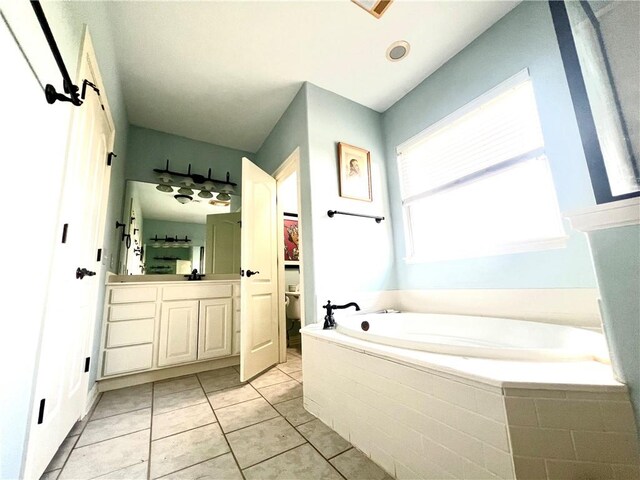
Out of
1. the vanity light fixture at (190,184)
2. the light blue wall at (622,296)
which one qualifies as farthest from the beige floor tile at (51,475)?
the vanity light fixture at (190,184)

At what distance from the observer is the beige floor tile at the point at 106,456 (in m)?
1.06

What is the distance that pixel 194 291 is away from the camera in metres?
2.39

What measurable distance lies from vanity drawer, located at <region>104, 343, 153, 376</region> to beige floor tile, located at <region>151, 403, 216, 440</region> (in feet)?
2.39

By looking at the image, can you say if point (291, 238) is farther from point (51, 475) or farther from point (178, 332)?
point (51, 475)

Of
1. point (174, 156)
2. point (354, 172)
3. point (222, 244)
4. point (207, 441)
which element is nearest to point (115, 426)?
point (207, 441)

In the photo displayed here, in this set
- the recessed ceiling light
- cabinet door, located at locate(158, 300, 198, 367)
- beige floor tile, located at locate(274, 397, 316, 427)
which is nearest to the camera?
beige floor tile, located at locate(274, 397, 316, 427)

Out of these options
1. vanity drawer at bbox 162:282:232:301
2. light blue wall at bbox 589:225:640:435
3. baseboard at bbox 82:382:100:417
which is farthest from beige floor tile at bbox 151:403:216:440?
light blue wall at bbox 589:225:640:435

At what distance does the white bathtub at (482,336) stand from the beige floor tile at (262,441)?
0.60m

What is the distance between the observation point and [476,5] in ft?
5.44

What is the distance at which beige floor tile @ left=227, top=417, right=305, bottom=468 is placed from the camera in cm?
113

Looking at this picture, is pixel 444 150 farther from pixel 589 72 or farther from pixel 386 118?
pixel 589 72

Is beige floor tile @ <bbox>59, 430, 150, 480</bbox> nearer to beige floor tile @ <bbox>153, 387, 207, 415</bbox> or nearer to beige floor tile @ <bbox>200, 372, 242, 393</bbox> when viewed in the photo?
beige floor tile @ <bbox>153, 387, 207, 415</bbox>

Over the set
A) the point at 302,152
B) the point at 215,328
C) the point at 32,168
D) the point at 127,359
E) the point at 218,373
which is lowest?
the point at 218,373

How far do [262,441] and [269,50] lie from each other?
2.61 meters
